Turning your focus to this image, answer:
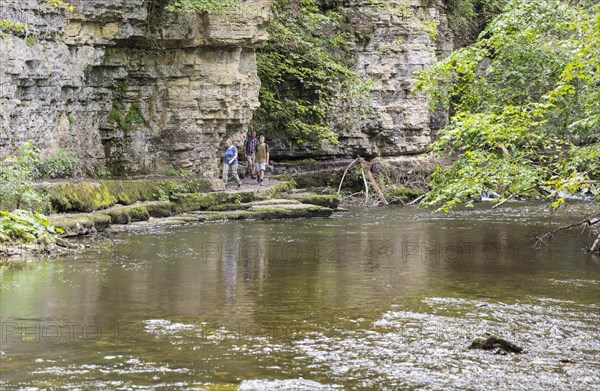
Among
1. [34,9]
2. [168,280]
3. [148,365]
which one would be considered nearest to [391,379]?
[148,365]

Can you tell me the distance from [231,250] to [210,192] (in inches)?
331

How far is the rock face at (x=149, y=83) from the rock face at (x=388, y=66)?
7908mm

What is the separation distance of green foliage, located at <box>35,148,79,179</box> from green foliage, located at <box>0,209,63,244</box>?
5.19 meters

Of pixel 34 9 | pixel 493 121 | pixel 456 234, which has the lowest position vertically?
pixel 456 234

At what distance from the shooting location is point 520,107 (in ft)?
52.7

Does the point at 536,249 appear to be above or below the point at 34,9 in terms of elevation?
below

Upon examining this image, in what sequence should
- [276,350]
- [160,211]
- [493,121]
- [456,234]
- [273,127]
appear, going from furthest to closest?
[273,127], [160,211], [456,234], [493,121], [276,350]

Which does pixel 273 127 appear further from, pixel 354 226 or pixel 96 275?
pixel 96 275

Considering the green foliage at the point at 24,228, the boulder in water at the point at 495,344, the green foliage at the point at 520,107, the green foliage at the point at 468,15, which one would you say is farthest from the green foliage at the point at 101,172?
the green foliage at the point at 468,15

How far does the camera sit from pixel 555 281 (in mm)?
13969

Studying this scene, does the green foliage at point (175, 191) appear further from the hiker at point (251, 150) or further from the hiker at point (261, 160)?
the hiker at point (251, 150)

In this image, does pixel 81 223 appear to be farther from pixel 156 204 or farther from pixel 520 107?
pixel 520 107

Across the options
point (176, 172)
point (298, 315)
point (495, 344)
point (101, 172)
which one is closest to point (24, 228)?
point (298, 315)

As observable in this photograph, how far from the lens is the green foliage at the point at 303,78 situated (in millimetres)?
32000
